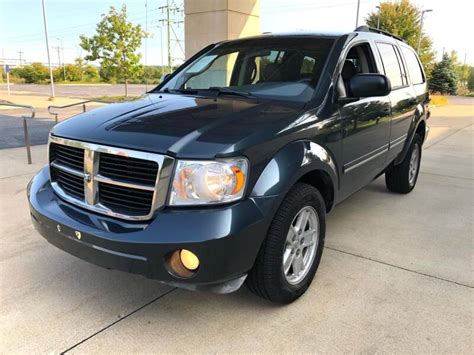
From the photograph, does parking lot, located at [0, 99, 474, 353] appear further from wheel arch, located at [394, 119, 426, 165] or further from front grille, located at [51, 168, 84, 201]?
wheel arch, located at [394, 119, 426, 165]

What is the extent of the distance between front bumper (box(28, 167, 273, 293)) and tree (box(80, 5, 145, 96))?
934 inches

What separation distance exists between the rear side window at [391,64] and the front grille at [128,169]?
9.73 feet

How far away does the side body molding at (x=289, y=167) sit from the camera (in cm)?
245

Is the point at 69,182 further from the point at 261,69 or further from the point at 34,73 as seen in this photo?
the point at 34,73

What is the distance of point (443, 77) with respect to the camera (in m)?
40.2

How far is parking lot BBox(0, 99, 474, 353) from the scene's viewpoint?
2.52 m

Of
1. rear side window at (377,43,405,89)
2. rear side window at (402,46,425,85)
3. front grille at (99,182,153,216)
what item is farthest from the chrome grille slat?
rear side window at (402,46,425,85)

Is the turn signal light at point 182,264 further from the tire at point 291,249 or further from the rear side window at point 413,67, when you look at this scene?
the rear side window at point 413,67

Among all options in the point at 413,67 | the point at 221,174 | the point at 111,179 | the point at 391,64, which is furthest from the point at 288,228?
the point at 413,67

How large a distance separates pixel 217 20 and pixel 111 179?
28.7 feet

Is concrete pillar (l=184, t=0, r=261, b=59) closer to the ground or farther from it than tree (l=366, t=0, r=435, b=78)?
closer to the ground

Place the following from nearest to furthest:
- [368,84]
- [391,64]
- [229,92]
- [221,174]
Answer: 1. [221,174]
2. [368,84]
3. [229,92]
4. [391,64]

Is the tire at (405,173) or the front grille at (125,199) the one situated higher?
the front grille at (125,199)

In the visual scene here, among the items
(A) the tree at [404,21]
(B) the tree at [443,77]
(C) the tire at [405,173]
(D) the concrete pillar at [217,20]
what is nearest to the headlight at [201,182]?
(C) the tire at [405,173]
